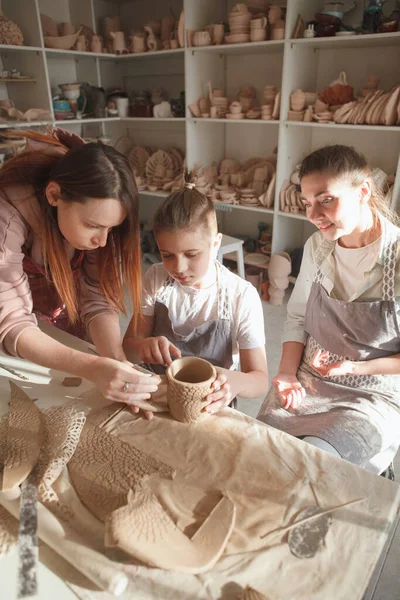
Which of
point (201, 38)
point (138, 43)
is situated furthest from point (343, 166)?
point (138, 43)

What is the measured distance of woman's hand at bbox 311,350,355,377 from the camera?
1.23m

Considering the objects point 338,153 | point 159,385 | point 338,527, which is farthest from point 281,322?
point 338,527

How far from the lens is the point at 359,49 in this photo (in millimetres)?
2975

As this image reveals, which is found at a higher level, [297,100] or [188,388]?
[297,100]

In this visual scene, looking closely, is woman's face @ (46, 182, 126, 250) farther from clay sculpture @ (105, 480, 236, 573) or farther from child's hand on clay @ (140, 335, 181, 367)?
clay sculpture @ (105, 480, 236, 573)

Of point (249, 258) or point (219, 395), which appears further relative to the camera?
point (249, 258)

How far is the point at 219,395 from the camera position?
3.13 ft

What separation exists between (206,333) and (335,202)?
1.84 ft

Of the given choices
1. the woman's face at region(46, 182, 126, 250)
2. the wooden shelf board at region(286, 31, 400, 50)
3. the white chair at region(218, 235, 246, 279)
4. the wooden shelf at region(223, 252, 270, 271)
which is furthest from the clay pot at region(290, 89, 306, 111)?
the woman's face at region(46, 182, 126, 250)

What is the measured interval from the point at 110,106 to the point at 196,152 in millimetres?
1034

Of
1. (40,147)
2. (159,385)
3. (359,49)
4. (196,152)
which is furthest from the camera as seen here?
(196,152)

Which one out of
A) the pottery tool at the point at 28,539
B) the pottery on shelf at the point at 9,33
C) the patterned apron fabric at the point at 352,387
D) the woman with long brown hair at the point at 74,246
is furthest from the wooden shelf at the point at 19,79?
the pottery tool at the point at 28,539

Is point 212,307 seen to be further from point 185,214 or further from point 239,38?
point 239,38

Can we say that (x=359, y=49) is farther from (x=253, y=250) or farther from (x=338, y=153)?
(x=338, y=153)
